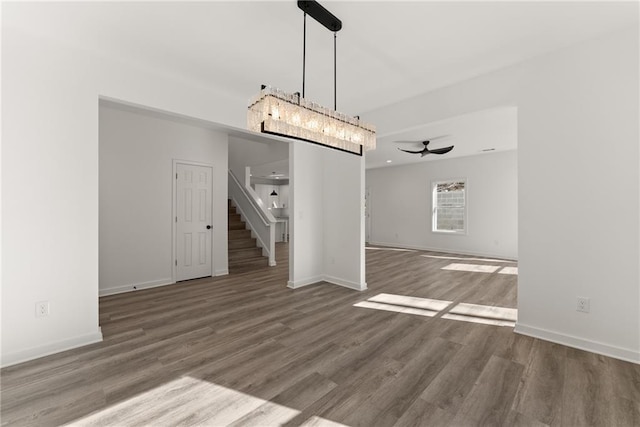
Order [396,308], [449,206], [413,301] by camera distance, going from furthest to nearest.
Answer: [449,206] → [413,301] → [396,308]

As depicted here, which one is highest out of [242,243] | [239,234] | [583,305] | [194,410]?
[239,234]

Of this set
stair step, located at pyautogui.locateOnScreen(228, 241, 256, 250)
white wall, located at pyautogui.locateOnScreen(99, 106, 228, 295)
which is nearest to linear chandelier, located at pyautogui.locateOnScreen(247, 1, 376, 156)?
white wall, located at pyautogui.locateOnScreen(99, 106, 228, 295)

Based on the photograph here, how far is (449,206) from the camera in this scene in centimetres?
845

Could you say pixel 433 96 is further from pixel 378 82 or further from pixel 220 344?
pixel 220 344

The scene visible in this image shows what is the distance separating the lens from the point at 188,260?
5121 mm

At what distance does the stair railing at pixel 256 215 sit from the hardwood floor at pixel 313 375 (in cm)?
302

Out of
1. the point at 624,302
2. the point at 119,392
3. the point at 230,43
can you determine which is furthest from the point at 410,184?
the point at 119,392

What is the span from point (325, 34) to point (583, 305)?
3.48 metres

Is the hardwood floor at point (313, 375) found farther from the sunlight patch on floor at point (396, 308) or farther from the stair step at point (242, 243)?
the stair step at point (242, 243)

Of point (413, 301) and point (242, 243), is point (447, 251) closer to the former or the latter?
point (413, 301)

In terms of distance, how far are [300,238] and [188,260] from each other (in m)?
2.17

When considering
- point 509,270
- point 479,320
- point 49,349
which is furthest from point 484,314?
point 49,349

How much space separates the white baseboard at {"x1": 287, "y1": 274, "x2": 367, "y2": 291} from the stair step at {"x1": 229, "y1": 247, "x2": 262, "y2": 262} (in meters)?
2.25

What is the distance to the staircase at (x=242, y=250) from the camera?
6.23 meters
